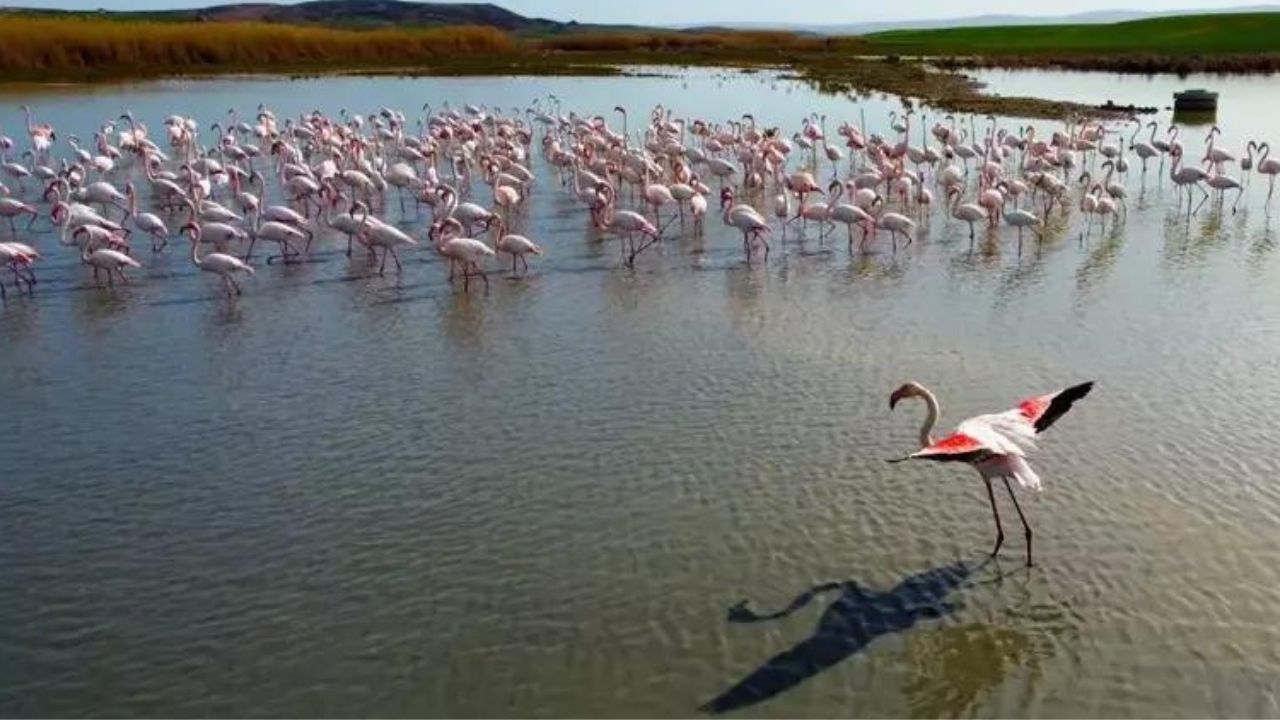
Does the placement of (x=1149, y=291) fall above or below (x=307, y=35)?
below

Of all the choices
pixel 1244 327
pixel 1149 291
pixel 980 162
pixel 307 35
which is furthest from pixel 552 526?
pixel 307 35

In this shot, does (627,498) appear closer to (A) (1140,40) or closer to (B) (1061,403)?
(B) (1061,403)

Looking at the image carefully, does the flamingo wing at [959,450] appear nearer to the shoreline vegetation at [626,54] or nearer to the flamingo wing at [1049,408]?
the flamingo wing at [1049,408]

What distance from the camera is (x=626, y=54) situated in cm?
7200

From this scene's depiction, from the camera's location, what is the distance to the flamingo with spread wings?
6297mm

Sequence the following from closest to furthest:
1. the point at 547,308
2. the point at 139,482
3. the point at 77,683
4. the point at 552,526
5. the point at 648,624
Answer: the point at 77,683, the point at 648,624, the point at 552,526, the point at 139,482, the point at 547,308

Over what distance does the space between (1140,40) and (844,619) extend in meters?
75.6

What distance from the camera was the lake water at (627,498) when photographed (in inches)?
239

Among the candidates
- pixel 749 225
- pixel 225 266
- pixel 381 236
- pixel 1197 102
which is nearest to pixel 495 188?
pixel 381 236

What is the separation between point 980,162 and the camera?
23.5 metres

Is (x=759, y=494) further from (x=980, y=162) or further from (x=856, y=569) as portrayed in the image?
(x=980, y=162)

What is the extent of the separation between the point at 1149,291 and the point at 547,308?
700 cm

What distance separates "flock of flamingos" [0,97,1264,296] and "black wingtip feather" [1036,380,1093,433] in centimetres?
841

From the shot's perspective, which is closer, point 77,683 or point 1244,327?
point 77,683
